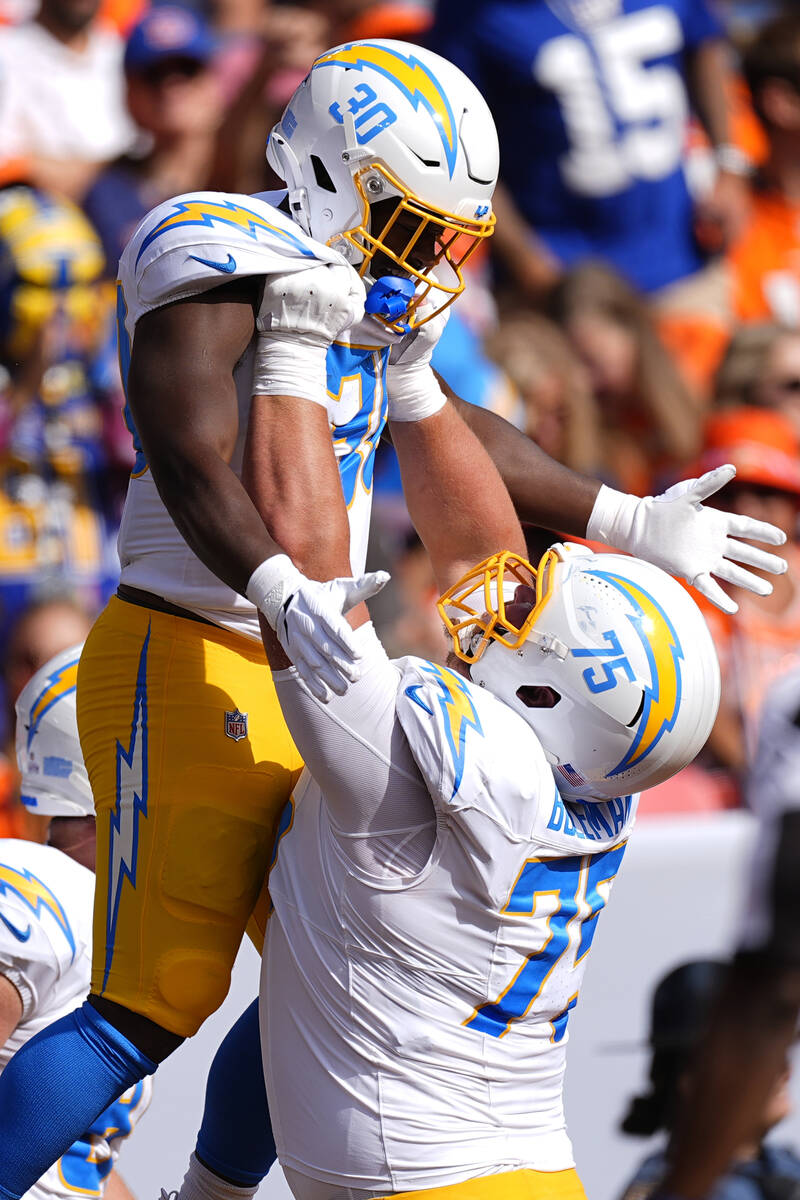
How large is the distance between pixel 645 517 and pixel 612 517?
75mm

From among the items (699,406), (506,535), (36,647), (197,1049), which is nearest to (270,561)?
(506,535)

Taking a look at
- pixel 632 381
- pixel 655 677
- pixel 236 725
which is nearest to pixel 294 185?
pixel 236 725

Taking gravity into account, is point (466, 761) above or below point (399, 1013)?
above

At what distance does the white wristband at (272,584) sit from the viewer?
207cm

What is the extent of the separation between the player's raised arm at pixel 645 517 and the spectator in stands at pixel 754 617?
1.75 meters

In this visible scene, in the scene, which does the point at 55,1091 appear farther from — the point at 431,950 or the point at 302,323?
the point at 302,323

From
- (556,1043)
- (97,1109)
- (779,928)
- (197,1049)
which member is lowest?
(197,1049)

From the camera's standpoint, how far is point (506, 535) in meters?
2.77

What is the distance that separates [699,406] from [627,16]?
172 cm

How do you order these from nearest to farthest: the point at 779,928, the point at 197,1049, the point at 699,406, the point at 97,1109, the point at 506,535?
the point at 779,928 < the point at 97,1109 < the point at 506,535 < the point at 197,1049 < the point at 699,406

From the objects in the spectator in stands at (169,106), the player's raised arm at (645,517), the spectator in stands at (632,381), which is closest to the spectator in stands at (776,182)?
the spectator in stands at (632,381)

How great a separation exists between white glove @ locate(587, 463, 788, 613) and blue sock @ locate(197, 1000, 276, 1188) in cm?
99

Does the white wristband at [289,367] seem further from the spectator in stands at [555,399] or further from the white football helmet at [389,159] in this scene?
the spectator in stands at [555,399]

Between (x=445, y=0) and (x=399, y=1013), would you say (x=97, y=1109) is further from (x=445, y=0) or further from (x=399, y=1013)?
(x=445, y=0)
